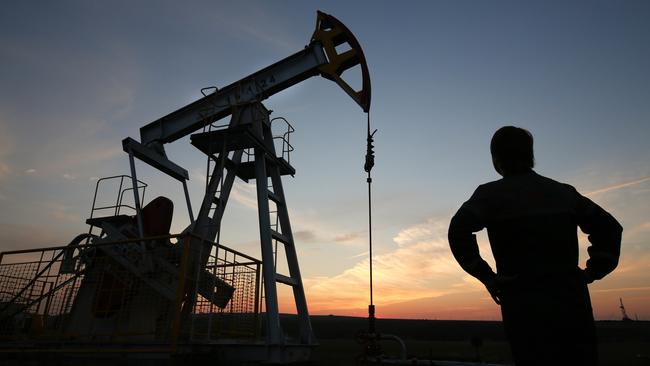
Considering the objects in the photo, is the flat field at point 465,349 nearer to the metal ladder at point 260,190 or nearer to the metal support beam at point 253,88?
the metal ladder at point 260,190

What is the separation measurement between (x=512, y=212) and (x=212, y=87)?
9545 mm

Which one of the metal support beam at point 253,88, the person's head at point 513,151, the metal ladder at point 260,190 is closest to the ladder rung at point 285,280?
the metal ladder at point 260,190

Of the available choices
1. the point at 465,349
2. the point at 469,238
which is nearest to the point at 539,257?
the point at 469,238

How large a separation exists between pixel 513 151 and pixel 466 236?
547mm

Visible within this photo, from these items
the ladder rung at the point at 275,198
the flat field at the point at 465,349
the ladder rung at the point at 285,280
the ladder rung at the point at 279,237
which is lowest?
the flat field at the point at 465,349

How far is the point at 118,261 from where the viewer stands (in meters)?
8.23

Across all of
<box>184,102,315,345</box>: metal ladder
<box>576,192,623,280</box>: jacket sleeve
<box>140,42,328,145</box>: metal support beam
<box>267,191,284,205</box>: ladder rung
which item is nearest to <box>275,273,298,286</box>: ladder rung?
<box>184,102,315,345</box>: metal ladder

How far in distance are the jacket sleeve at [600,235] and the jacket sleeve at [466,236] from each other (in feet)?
1.55

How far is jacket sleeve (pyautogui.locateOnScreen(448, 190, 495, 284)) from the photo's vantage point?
1.94m

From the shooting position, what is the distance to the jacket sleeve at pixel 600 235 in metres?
1.92

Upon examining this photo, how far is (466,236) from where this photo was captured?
1.96m

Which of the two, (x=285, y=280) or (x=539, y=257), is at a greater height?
(x=285, y=280)

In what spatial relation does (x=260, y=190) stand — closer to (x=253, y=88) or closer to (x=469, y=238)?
(x=253, y=88)

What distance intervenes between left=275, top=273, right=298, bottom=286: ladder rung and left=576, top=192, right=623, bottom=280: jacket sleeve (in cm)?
689
